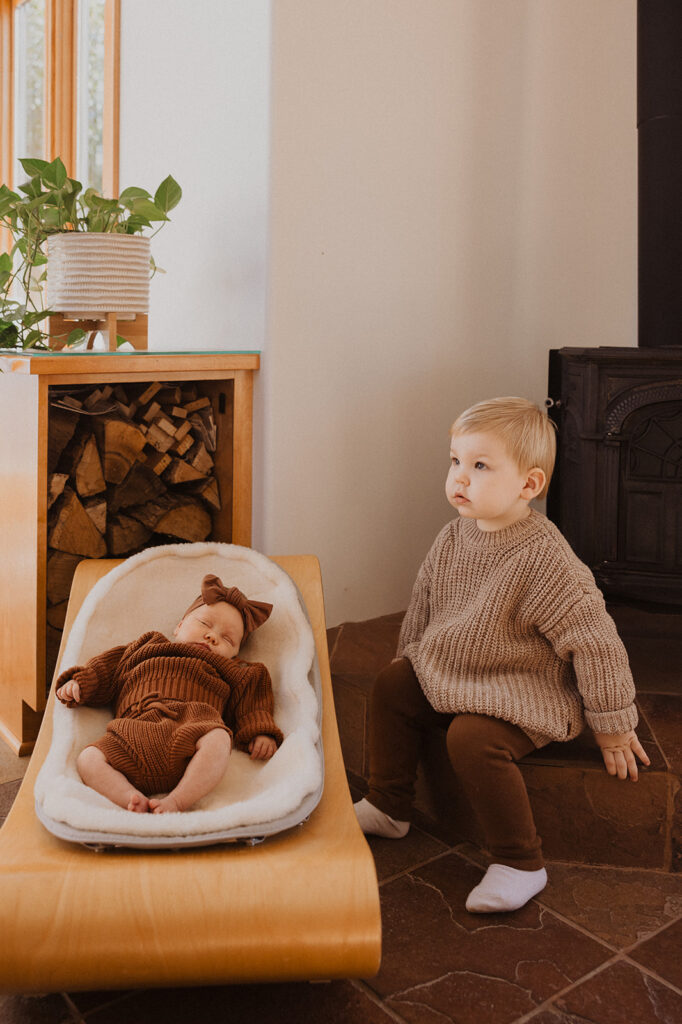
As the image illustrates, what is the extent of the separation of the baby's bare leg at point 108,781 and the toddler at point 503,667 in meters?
0.51

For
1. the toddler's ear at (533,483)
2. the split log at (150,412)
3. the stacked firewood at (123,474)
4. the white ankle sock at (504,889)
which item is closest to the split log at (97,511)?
the stacked firewood at (123,474)

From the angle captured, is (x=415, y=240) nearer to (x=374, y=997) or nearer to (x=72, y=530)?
(x=72, y=530)

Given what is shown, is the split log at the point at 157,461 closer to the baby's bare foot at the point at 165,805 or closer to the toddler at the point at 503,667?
the toddler at the point at 503,667

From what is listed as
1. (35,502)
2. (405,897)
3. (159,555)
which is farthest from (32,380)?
(405,897)

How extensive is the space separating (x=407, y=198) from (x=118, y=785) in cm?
161

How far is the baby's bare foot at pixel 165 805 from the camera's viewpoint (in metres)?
1.35

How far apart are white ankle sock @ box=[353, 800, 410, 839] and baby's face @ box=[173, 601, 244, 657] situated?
364 mm

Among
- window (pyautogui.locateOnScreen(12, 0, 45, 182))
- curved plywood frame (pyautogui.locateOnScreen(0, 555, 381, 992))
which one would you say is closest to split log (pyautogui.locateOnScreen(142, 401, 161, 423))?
curved plywood frame (pyautogui.locateOnScreen(0, 555, 381, 992))

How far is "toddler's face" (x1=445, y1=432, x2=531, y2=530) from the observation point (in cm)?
167

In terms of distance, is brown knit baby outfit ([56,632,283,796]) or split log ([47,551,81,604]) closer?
brown knit baby outfit ([56,632,283,796])

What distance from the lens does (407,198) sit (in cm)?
239

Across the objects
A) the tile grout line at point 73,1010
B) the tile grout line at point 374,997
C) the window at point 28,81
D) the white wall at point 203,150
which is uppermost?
the window at point 28,81

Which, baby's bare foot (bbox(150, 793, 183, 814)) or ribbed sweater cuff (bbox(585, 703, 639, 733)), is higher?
ribbed sweater cuff (bbox(585, 703, 639, 733))

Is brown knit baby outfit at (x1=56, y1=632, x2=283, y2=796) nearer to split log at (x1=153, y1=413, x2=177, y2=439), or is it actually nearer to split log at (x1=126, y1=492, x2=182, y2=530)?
split log at (x1=126, y1=492, x2=182, y2=530)
